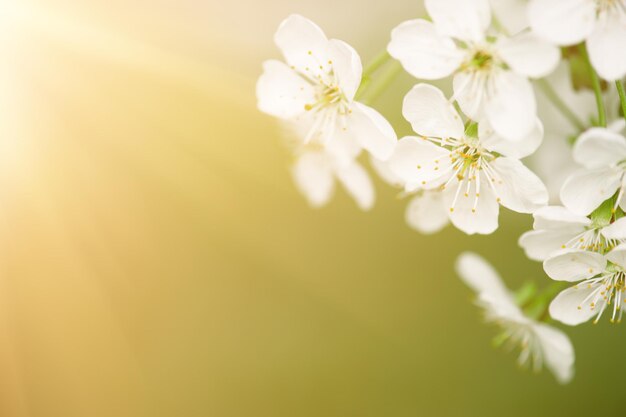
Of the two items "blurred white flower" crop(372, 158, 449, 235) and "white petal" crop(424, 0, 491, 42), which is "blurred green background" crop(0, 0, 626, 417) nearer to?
"blurred white flower" crop(372, 158, 449, 235)

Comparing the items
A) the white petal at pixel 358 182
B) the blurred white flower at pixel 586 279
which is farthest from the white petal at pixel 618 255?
the white petal at pixel 358 182

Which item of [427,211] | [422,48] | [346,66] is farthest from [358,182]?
[422,48]

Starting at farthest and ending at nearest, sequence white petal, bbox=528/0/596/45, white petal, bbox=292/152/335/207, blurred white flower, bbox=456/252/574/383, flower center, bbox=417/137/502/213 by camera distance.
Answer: white petal, bbox=292/152/335/207
blurred white flower, bbox=456/252/574/383
flower center, bbox=417/137/502/213
white petal, bbox=528/0/596/45

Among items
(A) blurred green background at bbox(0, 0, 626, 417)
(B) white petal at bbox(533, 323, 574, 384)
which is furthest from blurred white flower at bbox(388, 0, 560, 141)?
(A) blurred green background at bbox(0, 0, 626, 417)

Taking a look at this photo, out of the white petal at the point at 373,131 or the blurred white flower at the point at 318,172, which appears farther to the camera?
the blurred white flower at the point at 318,172

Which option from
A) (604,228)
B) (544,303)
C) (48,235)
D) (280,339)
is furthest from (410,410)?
(604,228)

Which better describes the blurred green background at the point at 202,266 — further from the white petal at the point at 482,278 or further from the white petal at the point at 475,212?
the white petal at the point at 475,212
